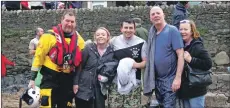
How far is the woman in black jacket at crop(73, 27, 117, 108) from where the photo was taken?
19.0ft

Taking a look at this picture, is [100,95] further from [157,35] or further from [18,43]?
[18,43]

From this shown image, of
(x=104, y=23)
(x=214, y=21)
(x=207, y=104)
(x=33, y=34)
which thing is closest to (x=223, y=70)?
(x=214, y=21)

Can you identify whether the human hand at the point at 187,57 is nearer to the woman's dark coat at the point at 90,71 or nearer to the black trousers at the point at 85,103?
the woman's dark coat at the point at 90,71

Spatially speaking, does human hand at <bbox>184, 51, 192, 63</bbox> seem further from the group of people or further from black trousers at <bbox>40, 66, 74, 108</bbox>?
black trousers at <bbox>40, 66, 74, 108</bbox>

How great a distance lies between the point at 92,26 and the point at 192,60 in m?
7.13

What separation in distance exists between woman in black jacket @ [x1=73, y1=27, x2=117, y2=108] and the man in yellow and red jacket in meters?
0.11

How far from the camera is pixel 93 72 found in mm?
5805

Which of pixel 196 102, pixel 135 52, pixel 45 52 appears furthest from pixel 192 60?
pixel 45 52

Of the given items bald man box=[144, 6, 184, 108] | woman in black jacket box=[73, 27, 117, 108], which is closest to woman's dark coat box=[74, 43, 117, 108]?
woman in black jacket box=[73, 27, 117, 108]

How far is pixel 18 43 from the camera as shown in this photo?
1295 centimetres

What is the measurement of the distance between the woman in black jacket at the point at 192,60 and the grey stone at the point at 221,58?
582 centimetres

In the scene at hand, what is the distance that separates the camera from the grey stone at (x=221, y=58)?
36.3ft

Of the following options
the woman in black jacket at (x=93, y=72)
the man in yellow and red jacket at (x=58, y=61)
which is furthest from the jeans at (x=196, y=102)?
the man in yellow and red jacket at (x=58, y=61)

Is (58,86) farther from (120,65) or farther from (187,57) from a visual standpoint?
(187,57)
